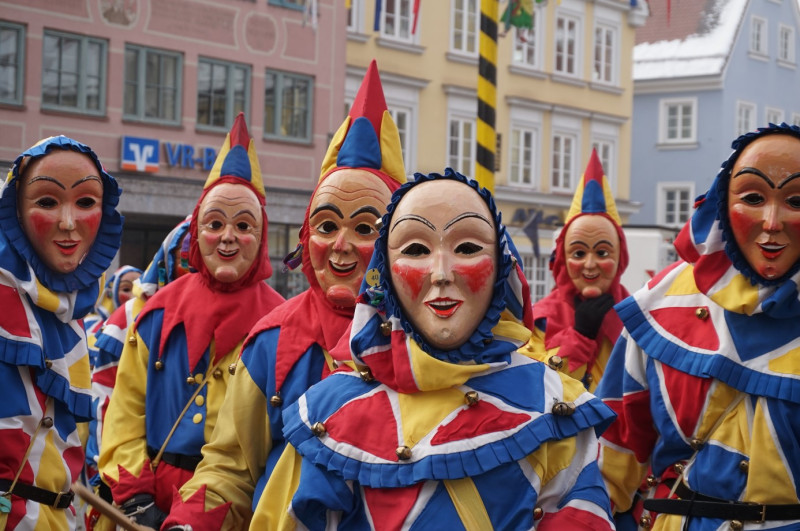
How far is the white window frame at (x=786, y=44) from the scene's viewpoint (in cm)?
3862

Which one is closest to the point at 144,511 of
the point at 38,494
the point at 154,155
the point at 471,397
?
the point at 38,494

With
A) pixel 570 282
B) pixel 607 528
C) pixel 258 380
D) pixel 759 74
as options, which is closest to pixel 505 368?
pixel 607 528

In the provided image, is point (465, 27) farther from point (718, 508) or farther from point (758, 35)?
point (718, 508)

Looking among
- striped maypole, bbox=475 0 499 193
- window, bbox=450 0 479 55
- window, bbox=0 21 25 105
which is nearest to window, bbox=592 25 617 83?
window, bbox=450 0 479 55

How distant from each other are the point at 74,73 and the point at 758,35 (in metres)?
25.0

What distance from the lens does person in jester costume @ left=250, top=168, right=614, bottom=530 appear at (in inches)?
125

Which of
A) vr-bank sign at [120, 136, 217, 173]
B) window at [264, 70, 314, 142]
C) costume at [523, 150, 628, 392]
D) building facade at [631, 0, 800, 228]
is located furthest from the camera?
building facade at [631, 0, 800, 228]

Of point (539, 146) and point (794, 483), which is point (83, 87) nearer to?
point (539, 146)

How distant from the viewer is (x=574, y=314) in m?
→ 7.32

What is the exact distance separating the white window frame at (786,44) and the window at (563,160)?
1167 centimetres

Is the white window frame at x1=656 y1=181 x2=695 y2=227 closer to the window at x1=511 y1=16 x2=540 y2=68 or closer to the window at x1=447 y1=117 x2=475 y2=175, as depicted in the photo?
the window at x1=511 y1=16 x2=540 y2=68

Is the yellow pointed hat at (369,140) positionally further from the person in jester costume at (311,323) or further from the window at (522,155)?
the window at (522,155)

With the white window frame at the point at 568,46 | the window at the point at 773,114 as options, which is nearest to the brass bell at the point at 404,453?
the white window frame at the point at 568,46

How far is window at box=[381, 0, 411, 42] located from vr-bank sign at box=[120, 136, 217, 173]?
234 inches
